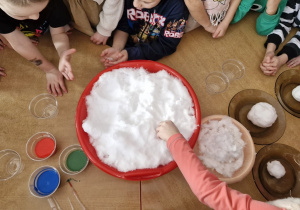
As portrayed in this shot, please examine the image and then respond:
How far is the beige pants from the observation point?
0.95 m

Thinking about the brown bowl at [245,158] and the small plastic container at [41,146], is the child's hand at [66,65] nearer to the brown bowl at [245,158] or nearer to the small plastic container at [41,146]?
the small plastic container at [41,146]

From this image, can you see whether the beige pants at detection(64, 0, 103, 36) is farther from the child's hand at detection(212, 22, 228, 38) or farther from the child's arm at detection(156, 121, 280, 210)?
the child's arm at detection(156, 121, 280, 210)

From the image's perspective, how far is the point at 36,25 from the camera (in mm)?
994

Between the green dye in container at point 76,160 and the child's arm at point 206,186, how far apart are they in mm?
331

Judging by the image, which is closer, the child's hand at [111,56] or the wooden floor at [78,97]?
the wooden floor at [78,97]

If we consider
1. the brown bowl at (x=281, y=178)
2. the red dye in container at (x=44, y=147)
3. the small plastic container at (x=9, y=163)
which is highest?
the brown bowl at (x=281, y=178)

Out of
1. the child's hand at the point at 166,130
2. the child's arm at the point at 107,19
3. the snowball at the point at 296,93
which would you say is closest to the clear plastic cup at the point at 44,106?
the child's arm at the point at 107,19

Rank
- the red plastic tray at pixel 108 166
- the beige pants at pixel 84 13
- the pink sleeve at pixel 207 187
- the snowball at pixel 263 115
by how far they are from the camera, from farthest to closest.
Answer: the beige pants at pixel 84 13, the snowball at pixel 263 115, the red plastic tray at pixel 108 166, the pink sleeve at pixel 207 187

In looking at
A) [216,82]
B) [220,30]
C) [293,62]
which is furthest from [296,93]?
[220,30]

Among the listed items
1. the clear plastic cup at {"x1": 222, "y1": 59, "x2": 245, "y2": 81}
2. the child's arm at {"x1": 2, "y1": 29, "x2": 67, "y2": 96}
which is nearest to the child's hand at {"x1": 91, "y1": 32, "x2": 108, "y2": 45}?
the child's arm at {"x1": 2, "y1": 29, "x2": 67, "y2": 96}

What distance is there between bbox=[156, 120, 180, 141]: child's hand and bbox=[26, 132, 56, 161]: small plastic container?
1.32ft

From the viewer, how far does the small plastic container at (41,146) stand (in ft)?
2.70

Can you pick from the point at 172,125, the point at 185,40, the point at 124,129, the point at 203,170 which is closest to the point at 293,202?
the point at 203,170

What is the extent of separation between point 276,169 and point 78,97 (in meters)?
0.82
